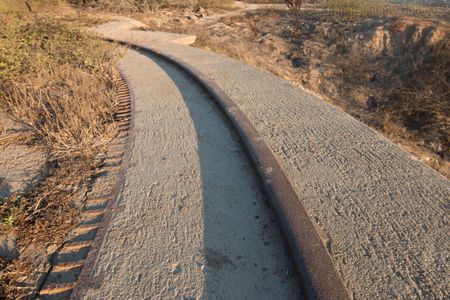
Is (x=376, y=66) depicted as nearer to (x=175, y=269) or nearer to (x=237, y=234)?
(x=237, y=234)

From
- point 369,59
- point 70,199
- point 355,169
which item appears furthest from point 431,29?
point 70,199

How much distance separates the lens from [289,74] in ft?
26.3

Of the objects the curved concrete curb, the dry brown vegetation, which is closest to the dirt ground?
the curved concrete curb

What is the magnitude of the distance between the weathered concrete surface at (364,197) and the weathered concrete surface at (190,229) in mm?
419

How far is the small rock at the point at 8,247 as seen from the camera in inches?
81.0

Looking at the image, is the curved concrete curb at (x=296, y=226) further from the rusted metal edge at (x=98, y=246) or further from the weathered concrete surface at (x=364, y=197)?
the rusted metal edge at (x=98, y=246)

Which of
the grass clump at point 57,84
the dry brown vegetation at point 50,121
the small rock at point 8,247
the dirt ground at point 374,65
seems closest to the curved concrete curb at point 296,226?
the dry brown vegetation at point 50,121

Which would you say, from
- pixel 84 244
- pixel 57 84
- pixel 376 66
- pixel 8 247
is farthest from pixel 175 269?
pixel 376 66

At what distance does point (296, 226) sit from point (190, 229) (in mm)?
803

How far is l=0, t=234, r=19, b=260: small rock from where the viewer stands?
6.75 ft

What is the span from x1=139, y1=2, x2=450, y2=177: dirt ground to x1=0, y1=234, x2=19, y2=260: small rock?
17.2ft

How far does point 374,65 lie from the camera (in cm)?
871

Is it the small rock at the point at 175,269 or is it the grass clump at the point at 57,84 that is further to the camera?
the grass clump at the point at 57,84

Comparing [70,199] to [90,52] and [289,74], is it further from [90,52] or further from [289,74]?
[289,74]
